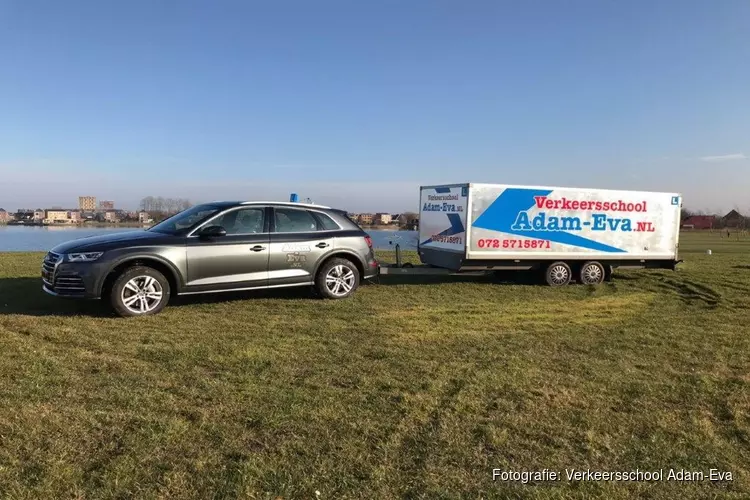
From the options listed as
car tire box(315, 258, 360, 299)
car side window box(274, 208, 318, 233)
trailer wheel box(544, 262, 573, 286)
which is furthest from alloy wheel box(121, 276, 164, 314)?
trailer wheel box(544, 262, 573, 286)

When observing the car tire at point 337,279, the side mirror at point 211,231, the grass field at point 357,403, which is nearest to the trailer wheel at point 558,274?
the grass field at point 357,403

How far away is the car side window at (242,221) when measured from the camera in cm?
801

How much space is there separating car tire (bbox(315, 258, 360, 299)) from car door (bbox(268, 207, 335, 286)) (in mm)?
174

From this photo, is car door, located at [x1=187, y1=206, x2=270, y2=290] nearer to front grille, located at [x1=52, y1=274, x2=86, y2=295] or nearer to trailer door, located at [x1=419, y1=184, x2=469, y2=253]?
front grille, located at [x1=52, y1=274, x2=86, y2=295]

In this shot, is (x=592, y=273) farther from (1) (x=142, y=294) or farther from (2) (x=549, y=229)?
(1) (x=142, y=294)

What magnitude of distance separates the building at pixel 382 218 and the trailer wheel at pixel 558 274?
1105 cm

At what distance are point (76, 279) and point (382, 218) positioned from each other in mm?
17580

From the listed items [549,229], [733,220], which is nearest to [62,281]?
[549,229]

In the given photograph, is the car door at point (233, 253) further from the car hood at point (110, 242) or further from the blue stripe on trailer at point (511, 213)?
the blue stripe on trailer at point (511, 213)

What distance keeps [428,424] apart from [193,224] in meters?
5.31

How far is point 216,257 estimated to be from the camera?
776 centimetres

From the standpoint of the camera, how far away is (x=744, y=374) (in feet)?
17.3

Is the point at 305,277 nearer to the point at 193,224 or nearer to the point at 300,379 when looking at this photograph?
the point at 193,224

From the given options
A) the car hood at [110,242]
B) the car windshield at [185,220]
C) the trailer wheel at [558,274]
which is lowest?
the trailer wheel at [558,274]
